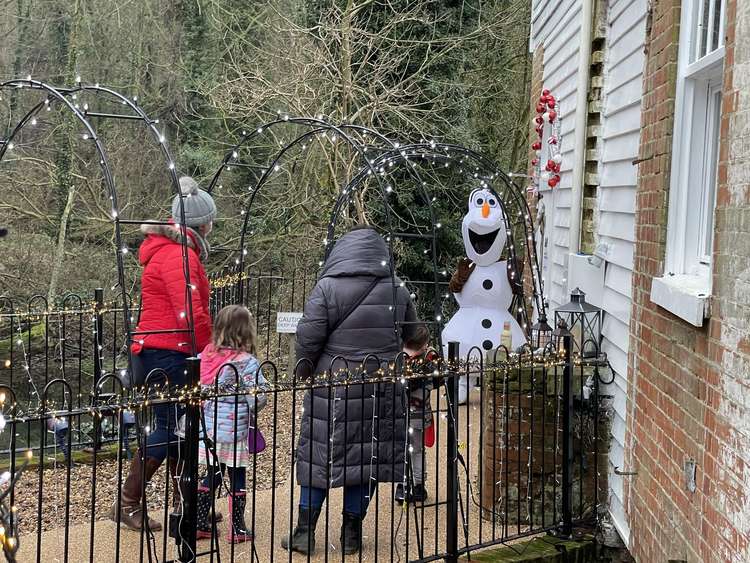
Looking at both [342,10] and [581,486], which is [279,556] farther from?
[342,10]

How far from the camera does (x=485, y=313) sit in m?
8.47

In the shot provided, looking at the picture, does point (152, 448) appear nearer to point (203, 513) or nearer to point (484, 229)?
point (203, 513)

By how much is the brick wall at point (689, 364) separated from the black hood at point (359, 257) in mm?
1426

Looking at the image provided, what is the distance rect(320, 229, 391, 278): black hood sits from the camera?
4730mm

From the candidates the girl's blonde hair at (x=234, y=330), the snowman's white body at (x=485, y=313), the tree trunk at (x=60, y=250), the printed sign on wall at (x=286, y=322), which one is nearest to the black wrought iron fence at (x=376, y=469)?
the girl's blonde hair at (x=234, y=330)

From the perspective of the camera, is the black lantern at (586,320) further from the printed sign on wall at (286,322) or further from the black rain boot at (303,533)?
the printed sign on wall at (286,322)

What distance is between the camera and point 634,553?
4.75 meters

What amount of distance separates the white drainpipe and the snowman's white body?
1.87 meters

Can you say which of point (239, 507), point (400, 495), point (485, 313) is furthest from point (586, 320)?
point (239, 507)

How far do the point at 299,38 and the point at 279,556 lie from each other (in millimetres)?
8610

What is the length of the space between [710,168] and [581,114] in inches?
100

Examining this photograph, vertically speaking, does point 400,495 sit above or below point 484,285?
below

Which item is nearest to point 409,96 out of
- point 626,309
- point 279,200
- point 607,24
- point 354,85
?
point 354,85

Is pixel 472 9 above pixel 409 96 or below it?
above
